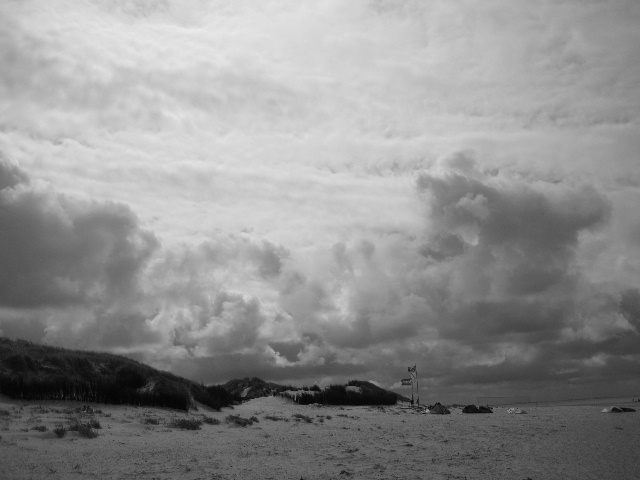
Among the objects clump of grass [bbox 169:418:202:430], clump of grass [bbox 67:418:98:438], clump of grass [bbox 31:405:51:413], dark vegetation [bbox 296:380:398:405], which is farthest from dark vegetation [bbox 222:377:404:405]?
clump of grass [bbox 67:418:98:438]

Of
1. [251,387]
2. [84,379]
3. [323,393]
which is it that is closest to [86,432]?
[84,379]

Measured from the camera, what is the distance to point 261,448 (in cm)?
1989

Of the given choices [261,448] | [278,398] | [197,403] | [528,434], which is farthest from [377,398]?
[261,448]

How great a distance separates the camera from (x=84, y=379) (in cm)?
3034

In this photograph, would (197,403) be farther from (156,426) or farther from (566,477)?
(566,477)

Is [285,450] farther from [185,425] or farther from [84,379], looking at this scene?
[84,379]

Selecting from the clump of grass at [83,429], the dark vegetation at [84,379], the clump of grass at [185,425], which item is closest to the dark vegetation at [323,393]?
the dark vegetation at [84,379]

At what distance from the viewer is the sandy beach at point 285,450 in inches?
611

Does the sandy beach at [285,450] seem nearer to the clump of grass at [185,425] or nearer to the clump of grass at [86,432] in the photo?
the clump of grass at [86,432]

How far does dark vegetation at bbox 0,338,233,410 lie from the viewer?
25641 mm

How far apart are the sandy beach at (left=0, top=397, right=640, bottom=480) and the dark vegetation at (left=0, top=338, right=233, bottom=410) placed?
99 cm

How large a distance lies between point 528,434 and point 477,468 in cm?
1133

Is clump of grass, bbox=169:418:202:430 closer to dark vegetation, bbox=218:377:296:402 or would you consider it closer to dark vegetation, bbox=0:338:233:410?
dark vegetation, bbox=0:338:233:410

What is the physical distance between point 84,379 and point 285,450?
626 inches
